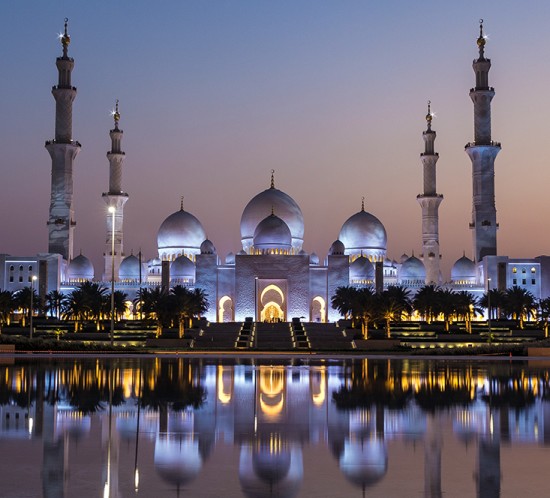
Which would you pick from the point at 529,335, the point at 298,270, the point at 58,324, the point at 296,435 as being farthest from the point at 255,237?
the point at 296,435

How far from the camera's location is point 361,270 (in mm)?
72312

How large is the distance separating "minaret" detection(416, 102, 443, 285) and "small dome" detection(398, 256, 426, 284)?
0.55 m

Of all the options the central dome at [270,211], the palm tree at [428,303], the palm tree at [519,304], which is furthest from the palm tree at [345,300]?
the central dome at [270,211]

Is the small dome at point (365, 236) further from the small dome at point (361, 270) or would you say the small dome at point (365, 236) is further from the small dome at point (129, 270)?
the small dome at point (129, 270)

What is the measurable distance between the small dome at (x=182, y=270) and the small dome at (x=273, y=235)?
655 centimetres

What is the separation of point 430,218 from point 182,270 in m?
21.5

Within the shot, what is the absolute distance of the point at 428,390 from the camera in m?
19.2

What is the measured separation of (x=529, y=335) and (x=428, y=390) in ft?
125

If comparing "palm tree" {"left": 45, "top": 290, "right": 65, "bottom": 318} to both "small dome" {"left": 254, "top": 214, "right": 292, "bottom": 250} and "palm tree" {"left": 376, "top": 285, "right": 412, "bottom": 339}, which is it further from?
"palm tree" {"left": 376, "top": 285, "right": 412, "bottom": 339}

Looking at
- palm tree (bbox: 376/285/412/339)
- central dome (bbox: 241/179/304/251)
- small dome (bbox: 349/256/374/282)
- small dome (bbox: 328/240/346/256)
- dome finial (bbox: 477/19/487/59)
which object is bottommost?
palm tree (bbox: 376/285/412/339)

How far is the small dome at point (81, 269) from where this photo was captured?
76125 millimetres

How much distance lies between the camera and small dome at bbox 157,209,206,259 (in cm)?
7775

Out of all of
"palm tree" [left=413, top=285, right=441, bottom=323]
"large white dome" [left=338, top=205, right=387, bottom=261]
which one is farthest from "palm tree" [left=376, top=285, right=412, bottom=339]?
"large white dome" [left=338, top=205, right=387, bottom=261]

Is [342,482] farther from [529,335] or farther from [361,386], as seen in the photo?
[529,335]
